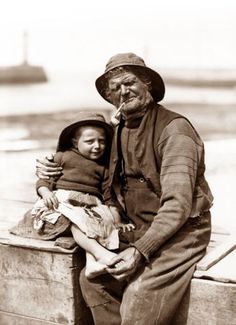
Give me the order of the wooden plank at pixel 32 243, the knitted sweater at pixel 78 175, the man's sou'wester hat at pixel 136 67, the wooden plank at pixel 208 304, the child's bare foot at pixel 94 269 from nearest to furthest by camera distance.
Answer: the wooden plank at pixel 208 304
the child's bare foot at pixel 94 269
the man's sou'wester hat at pixel 136 67
the wooden plank at pixel 32 243
the knitted sweater at pixel 78 175

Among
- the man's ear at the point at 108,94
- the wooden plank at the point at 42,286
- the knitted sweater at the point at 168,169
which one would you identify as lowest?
the wooden plank at the point at 42,286

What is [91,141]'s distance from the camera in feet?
12.6

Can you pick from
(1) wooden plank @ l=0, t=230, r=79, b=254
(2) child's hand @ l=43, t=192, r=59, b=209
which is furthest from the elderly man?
(2) child's hand @ l=43, t=192, r=59, b=209

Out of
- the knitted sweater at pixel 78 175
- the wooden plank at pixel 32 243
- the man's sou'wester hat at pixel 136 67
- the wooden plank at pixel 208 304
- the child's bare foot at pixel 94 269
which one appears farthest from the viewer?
the knitted sweater at pixel 78 175

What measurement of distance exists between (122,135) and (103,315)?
107 cm

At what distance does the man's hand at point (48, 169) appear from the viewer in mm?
3922

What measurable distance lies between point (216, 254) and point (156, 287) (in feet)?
1.75

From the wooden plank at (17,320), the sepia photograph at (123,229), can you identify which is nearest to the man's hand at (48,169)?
the sepia photograph at (123,229)

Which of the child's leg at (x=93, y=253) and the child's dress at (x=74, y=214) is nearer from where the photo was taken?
the child's leg at (x=93, y=253)

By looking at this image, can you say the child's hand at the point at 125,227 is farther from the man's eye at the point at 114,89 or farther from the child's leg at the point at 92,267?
the man's eye at the point at 114,89

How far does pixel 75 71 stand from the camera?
12133mm

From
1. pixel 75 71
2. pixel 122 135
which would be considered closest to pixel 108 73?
pixel 122 135

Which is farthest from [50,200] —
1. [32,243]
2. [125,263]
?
[125,263]

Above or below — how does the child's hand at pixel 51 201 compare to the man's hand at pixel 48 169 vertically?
below
